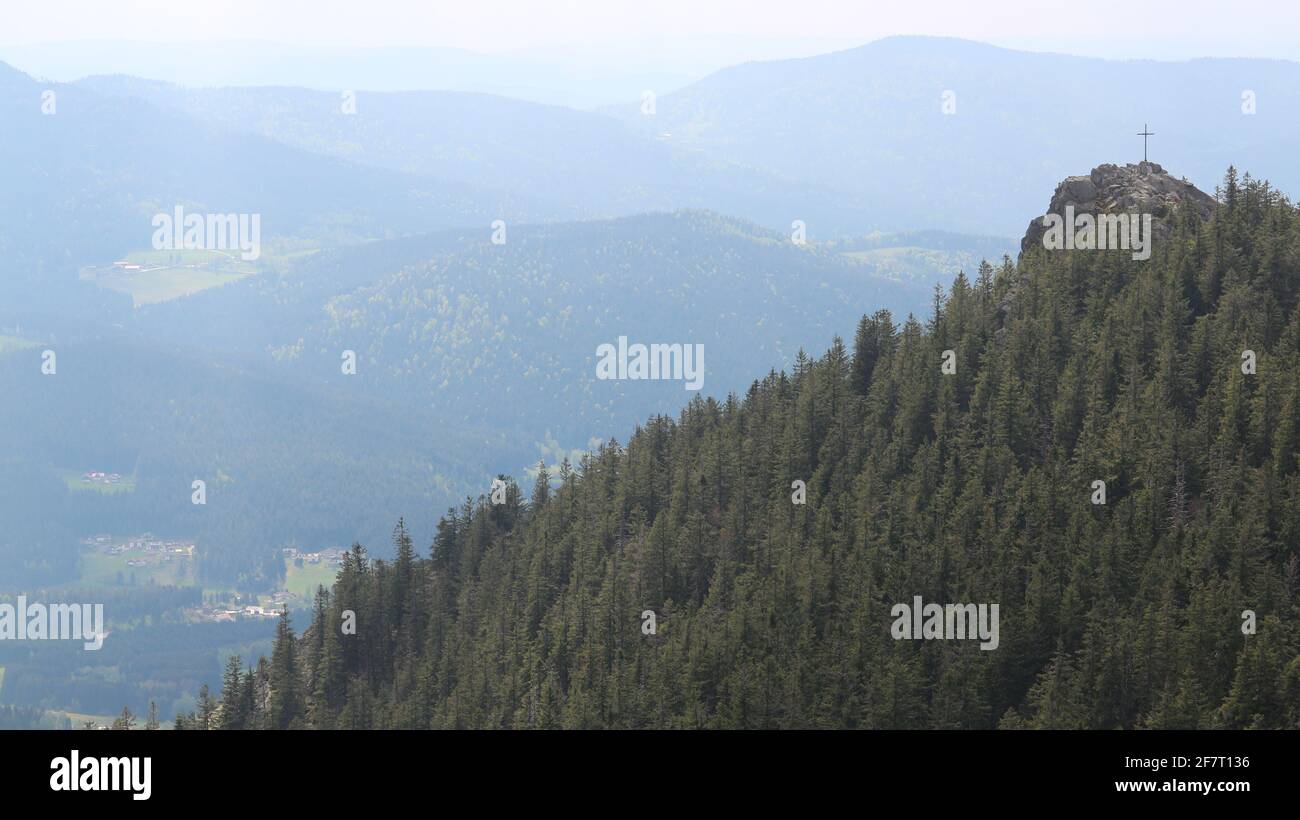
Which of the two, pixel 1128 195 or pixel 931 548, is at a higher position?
pixel 1128 195

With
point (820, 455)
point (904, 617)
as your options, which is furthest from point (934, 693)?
point (820, 455)

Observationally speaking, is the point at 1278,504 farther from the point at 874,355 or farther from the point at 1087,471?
the point at 874,355

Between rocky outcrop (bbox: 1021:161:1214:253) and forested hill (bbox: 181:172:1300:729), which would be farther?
rocky outcrop (bbox: 1021:161:1214:253)

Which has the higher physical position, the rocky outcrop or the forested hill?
the rocky outcrop

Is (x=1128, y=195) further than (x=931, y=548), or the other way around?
(x=1128, y=195)
